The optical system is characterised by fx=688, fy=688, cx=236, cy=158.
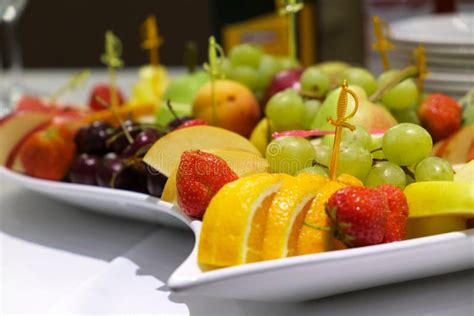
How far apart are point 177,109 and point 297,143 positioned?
337 mm

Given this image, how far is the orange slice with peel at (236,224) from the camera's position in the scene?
490 millimetres

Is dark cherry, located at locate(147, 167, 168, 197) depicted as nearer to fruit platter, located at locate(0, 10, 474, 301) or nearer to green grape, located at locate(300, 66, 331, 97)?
fruit platter, located at locate(0, 10, 474, 301)

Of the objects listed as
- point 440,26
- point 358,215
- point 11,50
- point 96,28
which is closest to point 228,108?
point 358,215

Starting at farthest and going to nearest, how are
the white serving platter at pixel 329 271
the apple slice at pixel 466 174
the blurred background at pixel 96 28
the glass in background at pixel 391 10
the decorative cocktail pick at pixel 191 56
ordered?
the blurred background at pixel 96 28, the glass in background at pixel 391 10, the decorative cocktail pick at pixel 191 56, the apple slice at pixel 466 174, the white serving platter at pixel 329 271

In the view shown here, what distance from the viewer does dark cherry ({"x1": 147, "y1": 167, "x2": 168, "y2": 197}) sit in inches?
26.7

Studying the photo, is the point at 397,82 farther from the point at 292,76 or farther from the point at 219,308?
the point at 219,308

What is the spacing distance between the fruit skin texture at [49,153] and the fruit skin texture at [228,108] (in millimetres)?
166

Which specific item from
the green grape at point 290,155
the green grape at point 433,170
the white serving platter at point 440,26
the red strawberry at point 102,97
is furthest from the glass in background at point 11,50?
the green grape at point 433,170

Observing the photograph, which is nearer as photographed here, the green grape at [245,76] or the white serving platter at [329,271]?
the white serving platter at [329,271]

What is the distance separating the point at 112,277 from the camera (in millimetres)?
631

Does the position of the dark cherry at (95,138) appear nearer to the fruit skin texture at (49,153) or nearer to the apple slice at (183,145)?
the fruit skin texture at (49,153)

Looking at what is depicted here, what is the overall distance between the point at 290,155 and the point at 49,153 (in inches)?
13.7

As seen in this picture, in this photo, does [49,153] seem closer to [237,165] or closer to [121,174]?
[121,174]

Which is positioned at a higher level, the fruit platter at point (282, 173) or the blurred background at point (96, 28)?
the fruit platter at point (282, 173)
